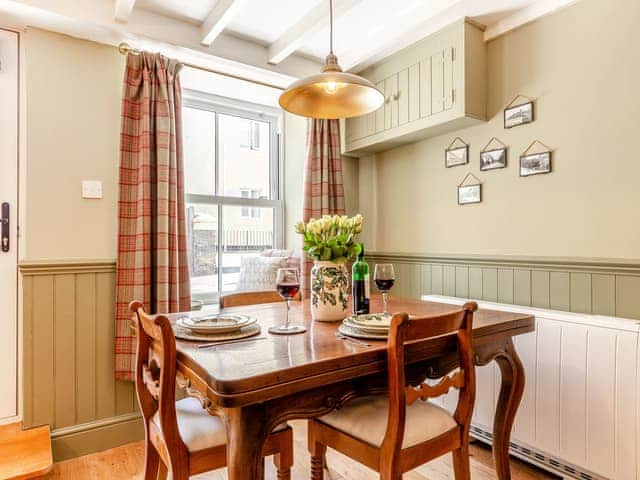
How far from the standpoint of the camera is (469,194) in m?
2.48

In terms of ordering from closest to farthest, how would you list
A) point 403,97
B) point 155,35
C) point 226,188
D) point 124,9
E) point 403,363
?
point 403,363, point 124,9, point 155,35, point 403,97, point 226,188

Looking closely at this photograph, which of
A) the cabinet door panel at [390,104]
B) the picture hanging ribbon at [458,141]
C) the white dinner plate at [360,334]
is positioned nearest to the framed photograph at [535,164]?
the picture hanging ribbon at [458,141]

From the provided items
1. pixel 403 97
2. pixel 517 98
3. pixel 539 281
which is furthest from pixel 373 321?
pixel 403 97

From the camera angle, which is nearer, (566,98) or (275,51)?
(566,98)

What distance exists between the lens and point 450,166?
2.59 meters

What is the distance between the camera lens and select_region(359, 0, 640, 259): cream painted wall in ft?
6.02

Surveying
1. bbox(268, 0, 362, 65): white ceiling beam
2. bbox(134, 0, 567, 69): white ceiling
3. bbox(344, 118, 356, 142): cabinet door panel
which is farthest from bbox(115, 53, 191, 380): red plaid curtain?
bbox(344, 118, 356, 142): cabinet door panel

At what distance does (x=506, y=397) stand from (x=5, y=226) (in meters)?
2.62

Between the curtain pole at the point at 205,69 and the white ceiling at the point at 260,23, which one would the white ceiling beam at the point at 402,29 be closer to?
the white ceiling at the point at 260,23

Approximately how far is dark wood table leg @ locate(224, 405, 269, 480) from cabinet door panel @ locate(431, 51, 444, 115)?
201cm

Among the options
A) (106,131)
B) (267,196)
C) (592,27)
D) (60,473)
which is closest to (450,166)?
(592,27)

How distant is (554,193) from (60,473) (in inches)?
113

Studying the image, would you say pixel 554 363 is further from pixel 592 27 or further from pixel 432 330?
pixel 592 27

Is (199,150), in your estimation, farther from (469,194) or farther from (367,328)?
(367,328)
